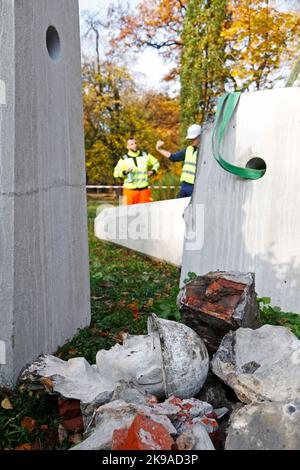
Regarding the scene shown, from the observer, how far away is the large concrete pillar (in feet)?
7.65

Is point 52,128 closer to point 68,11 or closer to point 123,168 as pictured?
point 68,11

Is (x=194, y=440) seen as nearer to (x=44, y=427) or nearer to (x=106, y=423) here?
(x=106, y=423)

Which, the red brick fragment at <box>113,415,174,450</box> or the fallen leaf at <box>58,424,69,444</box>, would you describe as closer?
the red brick fragment at <box>113,415,174,450</box>

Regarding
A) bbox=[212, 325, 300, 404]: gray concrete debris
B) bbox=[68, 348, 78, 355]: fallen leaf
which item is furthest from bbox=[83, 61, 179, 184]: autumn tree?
bbox=[212, 325, 300, 404]: gray concrete debris

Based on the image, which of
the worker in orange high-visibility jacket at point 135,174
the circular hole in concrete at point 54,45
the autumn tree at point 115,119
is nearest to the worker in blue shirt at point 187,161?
the worker in orange high-visibility jacket at point 135,174

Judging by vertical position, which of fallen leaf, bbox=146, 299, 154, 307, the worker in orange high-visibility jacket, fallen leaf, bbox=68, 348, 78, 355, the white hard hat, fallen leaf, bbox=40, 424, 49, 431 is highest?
the white hard hat

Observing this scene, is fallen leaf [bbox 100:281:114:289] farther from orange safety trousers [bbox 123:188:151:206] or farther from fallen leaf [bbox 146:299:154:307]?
orange safety trousers [bbox 123:188:151:206]

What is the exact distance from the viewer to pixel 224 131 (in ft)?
12.9

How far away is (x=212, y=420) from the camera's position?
1.83 m

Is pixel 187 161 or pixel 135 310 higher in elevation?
pixel 187 161

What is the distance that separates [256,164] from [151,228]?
3.36 metres

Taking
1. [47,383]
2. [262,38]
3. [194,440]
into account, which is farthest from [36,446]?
[262,38]

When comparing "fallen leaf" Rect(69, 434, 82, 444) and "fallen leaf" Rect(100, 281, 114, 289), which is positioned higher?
"fallen leaf" Rect(69, 434, 82, 444)

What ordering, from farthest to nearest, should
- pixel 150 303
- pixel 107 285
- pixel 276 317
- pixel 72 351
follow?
pixel 107 285, pixel 150 303, pixel 276 317, pixel 72 351
